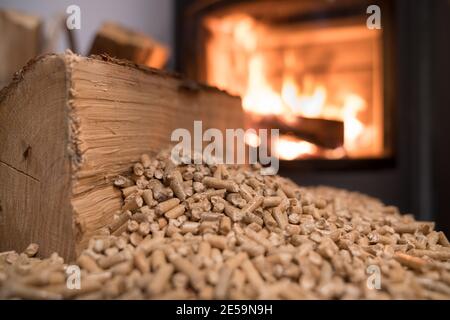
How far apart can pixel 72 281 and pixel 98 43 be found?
→ 1610 millimetres

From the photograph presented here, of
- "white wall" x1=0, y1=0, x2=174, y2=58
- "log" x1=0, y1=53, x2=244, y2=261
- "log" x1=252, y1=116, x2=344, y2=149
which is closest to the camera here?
"log" x1=0, y1=53, x2=244, y2=261

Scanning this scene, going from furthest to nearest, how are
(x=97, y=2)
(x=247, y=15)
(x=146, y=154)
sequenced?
1. (x=97, y=2)
2. (x=247, y=15)
3. (x=146, y=154)

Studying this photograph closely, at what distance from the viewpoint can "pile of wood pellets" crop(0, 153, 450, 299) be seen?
0.79 meters

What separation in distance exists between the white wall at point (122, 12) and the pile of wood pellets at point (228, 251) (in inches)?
62.1

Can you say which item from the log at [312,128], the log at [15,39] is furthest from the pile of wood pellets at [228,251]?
the log at [15,39]

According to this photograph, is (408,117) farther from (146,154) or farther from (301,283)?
(301,283)

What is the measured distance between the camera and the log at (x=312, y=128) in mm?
2176

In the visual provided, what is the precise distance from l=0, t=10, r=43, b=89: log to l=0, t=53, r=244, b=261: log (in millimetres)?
1318

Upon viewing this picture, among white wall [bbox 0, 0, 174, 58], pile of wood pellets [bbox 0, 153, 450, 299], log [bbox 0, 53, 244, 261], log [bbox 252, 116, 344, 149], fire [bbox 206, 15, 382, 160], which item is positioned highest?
white wall [bbox 0, 0, 174, 58]

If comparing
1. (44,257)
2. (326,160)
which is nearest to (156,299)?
(44,257)

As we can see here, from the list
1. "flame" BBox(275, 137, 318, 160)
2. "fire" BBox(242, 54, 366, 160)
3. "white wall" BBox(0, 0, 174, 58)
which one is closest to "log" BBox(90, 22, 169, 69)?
"white wall" BBox(0, 0, 174, 58)

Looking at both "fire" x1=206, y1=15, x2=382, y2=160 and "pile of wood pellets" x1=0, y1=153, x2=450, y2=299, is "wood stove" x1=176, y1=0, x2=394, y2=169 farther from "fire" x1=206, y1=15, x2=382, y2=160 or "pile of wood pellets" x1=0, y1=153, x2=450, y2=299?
"pile of wood pellets" x1=0, y1=153, x2=450, y2=299

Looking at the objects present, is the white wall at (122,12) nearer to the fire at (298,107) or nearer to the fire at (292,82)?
the fire at (292,82)

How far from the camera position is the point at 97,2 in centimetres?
260
